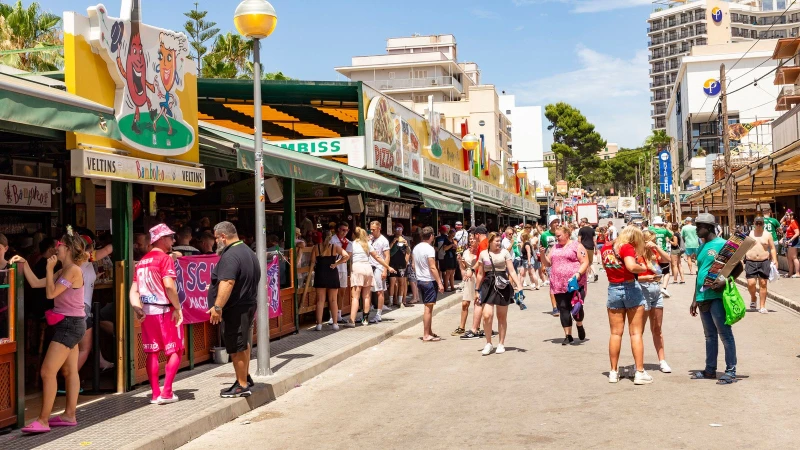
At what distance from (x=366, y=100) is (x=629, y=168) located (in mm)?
127676

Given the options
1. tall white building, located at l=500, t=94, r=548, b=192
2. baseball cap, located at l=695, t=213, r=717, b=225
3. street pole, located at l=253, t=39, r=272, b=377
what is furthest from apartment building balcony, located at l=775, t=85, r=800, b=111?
tall white building, located at l=500, t=94, r=548, b=192

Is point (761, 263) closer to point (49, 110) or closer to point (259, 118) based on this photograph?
point (259, 118)

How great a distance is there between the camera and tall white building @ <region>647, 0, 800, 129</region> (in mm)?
148375

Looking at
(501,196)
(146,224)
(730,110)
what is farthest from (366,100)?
(730,110)

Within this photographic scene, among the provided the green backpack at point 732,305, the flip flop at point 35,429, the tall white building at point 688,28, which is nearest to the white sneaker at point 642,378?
the green backpack at point 732,305

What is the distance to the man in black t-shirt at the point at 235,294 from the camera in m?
7.80

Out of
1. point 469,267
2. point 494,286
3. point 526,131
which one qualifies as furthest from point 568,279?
point 526,131

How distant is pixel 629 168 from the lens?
13988 centimetres

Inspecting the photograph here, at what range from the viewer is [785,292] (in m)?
18.3

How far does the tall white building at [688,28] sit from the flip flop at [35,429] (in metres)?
147

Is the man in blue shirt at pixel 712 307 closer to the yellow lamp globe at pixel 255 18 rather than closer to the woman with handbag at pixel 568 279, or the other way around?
the woman with handbag at pixel 568 279

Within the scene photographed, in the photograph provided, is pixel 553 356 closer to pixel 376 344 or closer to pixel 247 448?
pixel 376 344

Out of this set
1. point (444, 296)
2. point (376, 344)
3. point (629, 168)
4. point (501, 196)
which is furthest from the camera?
point (629, 168)

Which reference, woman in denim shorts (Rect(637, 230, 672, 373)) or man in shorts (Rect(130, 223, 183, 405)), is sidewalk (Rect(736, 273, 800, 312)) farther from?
man in shorts (Rect(130, 223, 183, 405))
